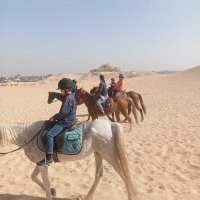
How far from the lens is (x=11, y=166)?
337 inches

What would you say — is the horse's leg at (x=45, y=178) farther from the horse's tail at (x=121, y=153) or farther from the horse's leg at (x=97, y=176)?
the horse's tail at (x=121, y=153)

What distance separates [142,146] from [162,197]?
393cm

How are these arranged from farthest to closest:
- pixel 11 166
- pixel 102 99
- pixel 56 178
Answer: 1. pixel 102 99
2. pixel 11 166
3. pixel 56 178

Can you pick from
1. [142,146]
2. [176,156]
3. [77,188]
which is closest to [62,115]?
[77,188]

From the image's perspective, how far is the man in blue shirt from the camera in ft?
19.1

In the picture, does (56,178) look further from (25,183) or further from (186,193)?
(186,193)

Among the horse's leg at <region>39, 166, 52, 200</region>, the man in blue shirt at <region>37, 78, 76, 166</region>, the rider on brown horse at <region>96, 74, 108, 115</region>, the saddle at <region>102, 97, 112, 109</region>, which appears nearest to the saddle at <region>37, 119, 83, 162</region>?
the man in blue shirt at <region>37, 78, 76, 166</region>

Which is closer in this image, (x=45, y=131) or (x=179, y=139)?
(x=45, y=131)

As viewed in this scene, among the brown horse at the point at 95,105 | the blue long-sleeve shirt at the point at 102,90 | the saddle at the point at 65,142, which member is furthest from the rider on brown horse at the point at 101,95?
the saddle at the point at 65,142

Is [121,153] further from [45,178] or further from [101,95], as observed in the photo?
[101,95]

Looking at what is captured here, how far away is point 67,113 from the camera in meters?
6.00

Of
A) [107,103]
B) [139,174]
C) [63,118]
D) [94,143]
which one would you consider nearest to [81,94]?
[107,103]

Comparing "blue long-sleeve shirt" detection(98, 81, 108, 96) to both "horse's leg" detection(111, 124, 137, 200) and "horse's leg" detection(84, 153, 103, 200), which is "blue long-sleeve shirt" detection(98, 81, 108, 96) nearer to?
"horse's leg" detection(84, 153, 103, 200)

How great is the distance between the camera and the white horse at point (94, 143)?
19.2 feet
